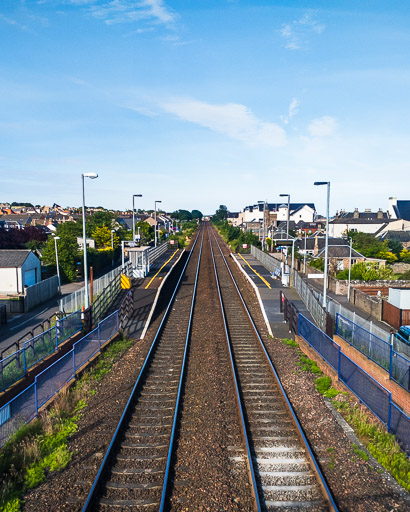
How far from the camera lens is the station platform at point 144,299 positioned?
18.8 m

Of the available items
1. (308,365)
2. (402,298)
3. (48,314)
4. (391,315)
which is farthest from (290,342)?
(48,314)

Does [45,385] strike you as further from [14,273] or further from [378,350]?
[14,273]

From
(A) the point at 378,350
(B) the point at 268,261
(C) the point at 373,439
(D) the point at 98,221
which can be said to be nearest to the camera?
(C) the point at 373,439

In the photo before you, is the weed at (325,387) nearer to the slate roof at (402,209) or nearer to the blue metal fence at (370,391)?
the blue metal fence at (370,391)

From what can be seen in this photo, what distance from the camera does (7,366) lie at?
37.8 ft

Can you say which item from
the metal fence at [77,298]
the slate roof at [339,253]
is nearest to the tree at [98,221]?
the slate roof at [339,253]

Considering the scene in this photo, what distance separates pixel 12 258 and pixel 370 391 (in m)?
29.0

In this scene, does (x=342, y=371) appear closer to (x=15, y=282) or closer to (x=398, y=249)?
(x=15, y=282)

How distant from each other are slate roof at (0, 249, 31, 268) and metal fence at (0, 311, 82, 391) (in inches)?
642

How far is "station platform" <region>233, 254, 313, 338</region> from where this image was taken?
19.7 meters

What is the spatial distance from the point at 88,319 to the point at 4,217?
96.9m

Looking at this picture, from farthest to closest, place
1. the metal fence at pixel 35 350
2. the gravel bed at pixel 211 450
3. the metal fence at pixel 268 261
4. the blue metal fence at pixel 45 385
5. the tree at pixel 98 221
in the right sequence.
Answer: the tree at pixel 98 221 → the metal fence at pixel 268 261 → the metal fence at pixel 35 350 → the blue metal fence at pixel 45 385 → the gravel bed at pixel 211 450

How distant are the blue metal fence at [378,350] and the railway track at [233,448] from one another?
380 centimetres

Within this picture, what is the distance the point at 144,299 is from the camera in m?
23.8
